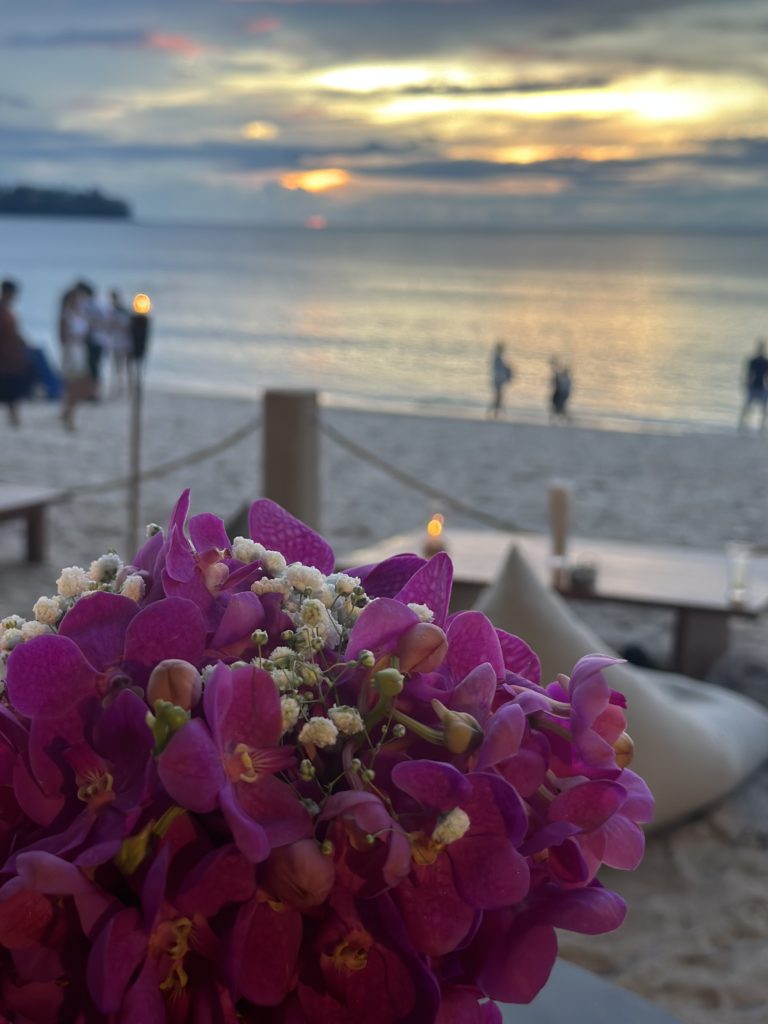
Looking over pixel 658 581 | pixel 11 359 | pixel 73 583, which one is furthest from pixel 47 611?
pixel 11 359

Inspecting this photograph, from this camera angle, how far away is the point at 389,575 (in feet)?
2.40

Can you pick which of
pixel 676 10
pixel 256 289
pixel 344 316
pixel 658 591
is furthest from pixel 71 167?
pixel 658 591

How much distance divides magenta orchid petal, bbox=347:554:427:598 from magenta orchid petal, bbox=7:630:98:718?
20 cm

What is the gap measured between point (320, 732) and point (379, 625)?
79mm

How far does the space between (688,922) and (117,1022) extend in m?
2.17

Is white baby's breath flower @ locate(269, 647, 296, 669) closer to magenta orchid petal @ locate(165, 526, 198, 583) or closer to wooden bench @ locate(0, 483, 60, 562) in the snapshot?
magenta orchid petal @ locate(165, 526, 198, 583)

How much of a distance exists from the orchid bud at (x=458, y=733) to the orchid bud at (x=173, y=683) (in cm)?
12

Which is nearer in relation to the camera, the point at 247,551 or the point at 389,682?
the point at 389,682

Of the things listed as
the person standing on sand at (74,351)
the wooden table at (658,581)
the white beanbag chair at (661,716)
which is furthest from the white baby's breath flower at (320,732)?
the person standing on sand at (74,351)

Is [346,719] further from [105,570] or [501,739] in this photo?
[105,570]

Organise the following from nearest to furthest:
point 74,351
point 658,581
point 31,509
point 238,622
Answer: point 238,622 → point 658,581 → point 31,509 → point 74,351

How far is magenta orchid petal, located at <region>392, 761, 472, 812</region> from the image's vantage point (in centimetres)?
54

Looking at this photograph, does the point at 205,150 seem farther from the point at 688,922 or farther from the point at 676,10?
the point at 688,922

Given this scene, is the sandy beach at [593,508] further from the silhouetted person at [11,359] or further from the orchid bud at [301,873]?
the orchid bud at [301,873]
